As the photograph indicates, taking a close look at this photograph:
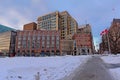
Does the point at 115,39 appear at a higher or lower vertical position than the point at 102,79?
higher

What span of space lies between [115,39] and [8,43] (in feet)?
413

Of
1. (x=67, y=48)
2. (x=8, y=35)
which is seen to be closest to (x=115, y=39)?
(x=67, y=48)

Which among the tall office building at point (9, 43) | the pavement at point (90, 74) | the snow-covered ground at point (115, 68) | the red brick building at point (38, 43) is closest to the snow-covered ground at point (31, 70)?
the pavement at point (90, 74)

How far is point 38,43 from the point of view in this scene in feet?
531

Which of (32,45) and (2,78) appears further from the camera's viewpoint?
(32,45)

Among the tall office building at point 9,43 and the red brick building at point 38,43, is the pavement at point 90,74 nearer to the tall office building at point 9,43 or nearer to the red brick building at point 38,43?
the red brick building at point 38,43

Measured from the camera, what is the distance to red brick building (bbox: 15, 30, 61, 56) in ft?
523

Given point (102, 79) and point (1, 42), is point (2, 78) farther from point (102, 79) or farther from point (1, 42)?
point (1, 42)

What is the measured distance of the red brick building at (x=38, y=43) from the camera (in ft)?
523

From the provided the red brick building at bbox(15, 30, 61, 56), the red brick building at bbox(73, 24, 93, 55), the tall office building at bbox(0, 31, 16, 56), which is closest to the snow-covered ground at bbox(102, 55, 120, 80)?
the red brick building at bbox(15, 30, 61, 56)

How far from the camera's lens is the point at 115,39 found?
58969 mm

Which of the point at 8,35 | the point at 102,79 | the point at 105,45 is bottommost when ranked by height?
the point at 102,79

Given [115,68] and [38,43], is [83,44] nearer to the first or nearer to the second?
[38,43]

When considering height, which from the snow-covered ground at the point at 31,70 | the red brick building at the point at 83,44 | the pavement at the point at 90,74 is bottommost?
the pavement at the point at 90,74
